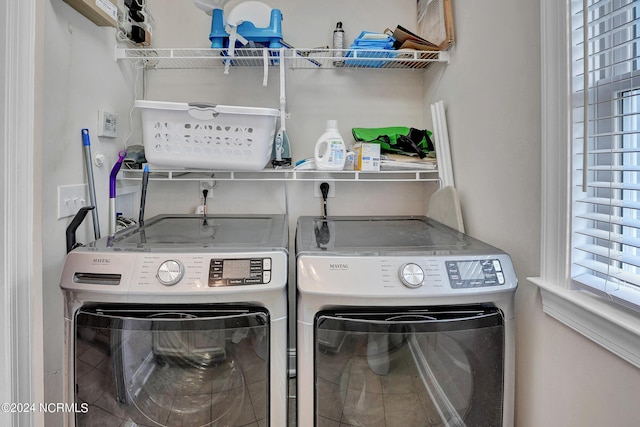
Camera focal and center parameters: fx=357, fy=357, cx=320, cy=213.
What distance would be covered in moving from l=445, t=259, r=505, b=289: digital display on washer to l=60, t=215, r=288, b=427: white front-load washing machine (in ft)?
1.66

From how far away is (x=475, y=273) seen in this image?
1.07 metres

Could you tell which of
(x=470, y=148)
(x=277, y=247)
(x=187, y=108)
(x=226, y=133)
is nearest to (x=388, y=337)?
(x=277, y=247)

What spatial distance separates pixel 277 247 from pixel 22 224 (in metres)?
0.77

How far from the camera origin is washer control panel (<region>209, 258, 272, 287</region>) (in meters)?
1.05

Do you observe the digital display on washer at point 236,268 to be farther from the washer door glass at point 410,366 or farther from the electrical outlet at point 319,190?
the electrical outlet at point 319,190

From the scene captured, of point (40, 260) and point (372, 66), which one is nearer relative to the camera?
point (40, 260)

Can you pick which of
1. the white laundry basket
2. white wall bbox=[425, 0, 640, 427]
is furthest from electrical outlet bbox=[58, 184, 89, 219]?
white wall bbox=[425, 0, 640, 427]

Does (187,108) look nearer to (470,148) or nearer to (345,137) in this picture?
(345,137)

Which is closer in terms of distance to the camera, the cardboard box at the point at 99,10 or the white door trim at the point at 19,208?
the white door trim at the point at 19,208

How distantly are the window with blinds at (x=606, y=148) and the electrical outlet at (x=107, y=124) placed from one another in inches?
65.8

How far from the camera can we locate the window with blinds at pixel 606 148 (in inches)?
32.7

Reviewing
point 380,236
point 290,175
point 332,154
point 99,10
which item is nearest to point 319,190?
point 290,175

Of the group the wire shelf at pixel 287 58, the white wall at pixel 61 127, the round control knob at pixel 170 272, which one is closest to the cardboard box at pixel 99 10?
the white wall at pixel 61 127

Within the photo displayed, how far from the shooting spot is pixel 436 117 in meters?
1.70
